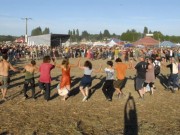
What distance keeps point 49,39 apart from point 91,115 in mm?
40150

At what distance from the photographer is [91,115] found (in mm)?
9844

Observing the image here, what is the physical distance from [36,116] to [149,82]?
215 inches

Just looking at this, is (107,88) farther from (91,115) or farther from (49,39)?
(49,39)

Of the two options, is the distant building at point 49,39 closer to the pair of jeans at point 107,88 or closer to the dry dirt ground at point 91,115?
the dry dirt ground at point 91,115

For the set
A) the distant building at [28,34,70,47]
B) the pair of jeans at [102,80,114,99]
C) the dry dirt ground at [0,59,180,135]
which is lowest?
the dry dirt ground at [0,59,180,135]

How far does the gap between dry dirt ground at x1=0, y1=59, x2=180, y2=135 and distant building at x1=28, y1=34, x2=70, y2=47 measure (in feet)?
118

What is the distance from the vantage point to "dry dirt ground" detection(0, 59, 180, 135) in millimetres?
8297

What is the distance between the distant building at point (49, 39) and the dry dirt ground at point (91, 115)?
35928mm

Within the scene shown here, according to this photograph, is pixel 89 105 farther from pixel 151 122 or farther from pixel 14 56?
pixel 14 56

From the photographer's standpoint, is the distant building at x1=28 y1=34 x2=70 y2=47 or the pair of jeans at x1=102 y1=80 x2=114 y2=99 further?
the distant building at x1=28 y1=34 x2=70 y2=47

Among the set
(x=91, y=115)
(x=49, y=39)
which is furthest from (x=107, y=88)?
(x=49, y=39)

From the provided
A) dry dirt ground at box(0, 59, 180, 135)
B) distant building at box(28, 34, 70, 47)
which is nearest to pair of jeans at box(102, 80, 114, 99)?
dry dirt ground at box(0, 59, 180, 135)

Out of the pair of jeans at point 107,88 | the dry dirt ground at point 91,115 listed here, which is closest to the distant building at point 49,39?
the dry dirt ground at point 91,115

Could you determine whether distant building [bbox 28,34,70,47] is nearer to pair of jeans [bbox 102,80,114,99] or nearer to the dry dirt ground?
the dry dirt ground
